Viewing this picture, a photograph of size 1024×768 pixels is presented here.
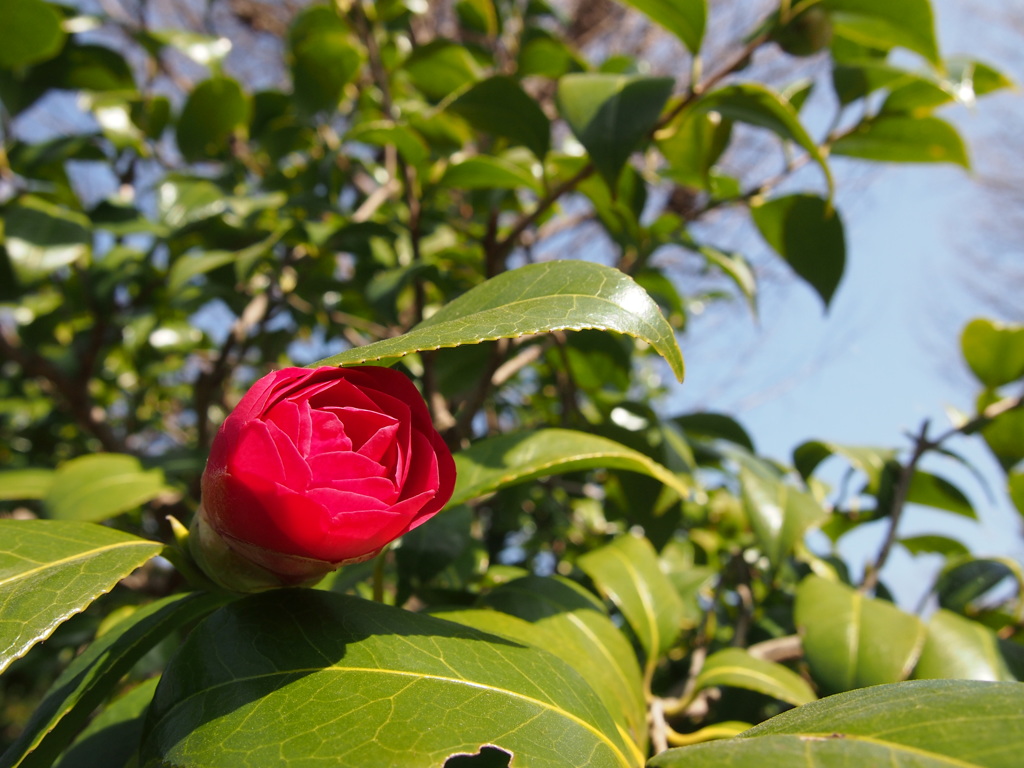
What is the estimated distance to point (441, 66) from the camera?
1.24m

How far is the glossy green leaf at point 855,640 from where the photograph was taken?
0.73 meters

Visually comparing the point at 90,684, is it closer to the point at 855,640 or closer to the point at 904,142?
the point at 855,640

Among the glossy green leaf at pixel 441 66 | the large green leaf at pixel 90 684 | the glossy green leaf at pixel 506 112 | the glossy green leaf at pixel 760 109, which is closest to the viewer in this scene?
the large green leaf at pixel 90 684

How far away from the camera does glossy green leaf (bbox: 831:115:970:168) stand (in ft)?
3.20

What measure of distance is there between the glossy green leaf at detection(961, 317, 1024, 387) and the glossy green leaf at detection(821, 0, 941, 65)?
1.57 feet

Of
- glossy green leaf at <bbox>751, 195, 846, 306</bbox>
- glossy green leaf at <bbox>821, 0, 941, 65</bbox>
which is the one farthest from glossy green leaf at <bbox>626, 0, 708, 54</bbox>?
glossy green leaf at <bbox>751, 195, 846, 306</bbox>

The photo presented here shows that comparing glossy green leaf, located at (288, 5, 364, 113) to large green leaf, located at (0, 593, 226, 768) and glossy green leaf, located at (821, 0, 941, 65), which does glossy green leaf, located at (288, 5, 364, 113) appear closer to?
glossy green leaf, located at (821, 0, 941, 65)

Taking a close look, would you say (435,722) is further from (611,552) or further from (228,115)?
(228,115)

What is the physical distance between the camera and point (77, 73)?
1.40m

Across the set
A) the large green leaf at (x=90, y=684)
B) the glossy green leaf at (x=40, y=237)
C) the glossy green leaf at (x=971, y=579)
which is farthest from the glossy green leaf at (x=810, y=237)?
the glossy green leaf at (x=40, y=237)

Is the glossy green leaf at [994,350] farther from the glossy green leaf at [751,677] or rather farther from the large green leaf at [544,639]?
the large green leaf at [544,639]

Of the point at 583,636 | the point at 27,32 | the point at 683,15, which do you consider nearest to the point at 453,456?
the point at 583,636

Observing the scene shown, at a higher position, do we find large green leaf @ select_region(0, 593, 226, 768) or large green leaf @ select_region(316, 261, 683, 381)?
large green leaf @ select_region(316, 261, 683, 381)

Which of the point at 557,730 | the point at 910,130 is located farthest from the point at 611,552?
the point at 910,130
